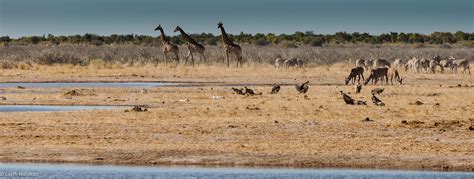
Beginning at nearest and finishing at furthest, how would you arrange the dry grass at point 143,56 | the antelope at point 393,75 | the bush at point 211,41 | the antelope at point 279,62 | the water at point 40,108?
the water at point 40,108 < the antelope at point 393,75 < the antelope at point 279,62 < the dry grass at point 143,56 < the bush at point 211,41

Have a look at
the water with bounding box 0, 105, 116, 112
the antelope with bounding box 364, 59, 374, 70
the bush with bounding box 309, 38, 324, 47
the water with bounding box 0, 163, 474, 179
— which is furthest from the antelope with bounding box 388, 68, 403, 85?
the bush with bounding box 309, 38, 324, 47

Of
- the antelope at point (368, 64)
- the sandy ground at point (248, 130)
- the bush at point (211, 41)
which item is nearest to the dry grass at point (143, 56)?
the antelope at point (368, 64)

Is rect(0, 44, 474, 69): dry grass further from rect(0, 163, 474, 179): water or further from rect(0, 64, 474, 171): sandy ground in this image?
rect(0, 163, 474, 179): water

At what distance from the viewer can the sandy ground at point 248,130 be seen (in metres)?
18.4

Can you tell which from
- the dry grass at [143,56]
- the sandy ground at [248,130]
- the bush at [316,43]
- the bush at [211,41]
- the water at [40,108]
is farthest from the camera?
the bush at [211,41]

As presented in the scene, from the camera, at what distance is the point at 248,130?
22.4 metres

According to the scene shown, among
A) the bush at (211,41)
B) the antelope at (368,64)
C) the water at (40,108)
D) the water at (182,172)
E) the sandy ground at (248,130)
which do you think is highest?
the bush at (211,41)

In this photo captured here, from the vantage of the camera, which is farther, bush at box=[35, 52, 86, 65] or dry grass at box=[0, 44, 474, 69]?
dry grass at box=[0, 44, 474, 69]

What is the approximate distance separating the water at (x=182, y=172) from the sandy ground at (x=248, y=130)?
1.66 feet

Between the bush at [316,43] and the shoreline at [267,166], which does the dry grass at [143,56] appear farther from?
the shoreline at [267,166]

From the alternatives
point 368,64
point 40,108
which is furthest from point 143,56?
point 40,108

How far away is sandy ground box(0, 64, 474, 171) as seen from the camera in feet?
60.3

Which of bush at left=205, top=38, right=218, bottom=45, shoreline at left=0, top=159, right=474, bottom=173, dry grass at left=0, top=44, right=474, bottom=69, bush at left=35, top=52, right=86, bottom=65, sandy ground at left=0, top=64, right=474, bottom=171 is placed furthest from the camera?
bush at left=205, top=38, right=218, bottom=45

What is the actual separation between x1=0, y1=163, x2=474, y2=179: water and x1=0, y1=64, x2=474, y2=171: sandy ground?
0.50m
